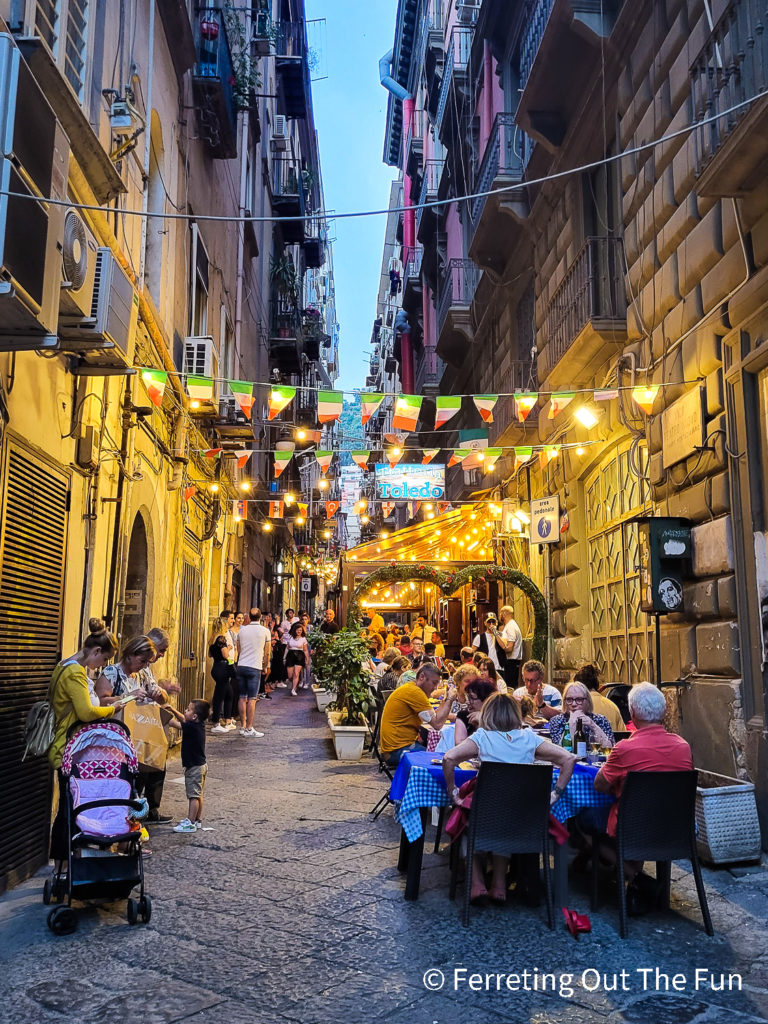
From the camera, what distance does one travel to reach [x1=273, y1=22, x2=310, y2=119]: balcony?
96.6ft

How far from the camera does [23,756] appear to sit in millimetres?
5637

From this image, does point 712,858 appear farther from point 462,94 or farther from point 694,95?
point 462,94

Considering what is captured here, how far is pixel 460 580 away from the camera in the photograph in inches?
558

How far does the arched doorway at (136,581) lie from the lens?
36.0ft

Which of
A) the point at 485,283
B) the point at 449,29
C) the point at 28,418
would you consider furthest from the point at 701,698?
the point at 449,29

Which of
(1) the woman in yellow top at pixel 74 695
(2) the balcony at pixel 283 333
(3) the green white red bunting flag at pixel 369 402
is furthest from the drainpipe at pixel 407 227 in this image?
(1) the woman in yellow top at pixel 74 695

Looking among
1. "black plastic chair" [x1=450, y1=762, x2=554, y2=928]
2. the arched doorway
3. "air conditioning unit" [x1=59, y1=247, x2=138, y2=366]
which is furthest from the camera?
the arched doorway

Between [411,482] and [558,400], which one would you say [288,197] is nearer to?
[411,482]

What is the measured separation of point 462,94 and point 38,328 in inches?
728

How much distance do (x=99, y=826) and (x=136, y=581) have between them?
21.1ft

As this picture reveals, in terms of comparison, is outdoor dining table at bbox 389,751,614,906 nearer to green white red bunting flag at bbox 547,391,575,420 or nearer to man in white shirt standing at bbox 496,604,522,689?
green white red bunting flag at bbox 547,391,575,420

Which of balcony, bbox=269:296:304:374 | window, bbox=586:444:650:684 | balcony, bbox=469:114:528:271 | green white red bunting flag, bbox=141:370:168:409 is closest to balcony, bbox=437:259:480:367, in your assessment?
balcony, bbox=469:114:528:271

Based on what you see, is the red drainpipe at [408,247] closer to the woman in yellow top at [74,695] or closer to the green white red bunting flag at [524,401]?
the green white red bunting flag at [524,401]

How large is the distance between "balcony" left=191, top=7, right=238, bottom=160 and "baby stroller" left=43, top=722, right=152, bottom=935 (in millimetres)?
11311
